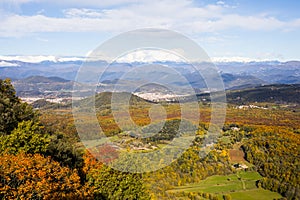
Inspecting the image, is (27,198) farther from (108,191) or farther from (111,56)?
(111,56)

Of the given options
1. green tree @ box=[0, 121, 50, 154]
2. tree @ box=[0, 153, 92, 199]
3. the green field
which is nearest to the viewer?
tree @ box=[0, 153, 92, 199]

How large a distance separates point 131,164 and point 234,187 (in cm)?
4193

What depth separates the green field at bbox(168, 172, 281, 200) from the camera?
184 feet

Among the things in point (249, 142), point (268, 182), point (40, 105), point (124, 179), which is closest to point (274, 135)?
point (249, 142)

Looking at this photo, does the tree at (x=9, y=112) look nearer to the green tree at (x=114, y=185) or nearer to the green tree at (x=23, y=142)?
the green tree at (x=23, y=142)

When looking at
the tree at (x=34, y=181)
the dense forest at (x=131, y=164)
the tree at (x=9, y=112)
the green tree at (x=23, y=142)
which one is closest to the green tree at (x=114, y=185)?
the dense forest at (x=131, y=164)

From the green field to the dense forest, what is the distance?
22 centimetres

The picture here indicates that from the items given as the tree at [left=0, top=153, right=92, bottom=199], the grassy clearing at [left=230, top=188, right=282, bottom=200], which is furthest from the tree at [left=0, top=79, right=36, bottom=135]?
the grassy clearing at [left=230, top=188, right=282, bottom=200]

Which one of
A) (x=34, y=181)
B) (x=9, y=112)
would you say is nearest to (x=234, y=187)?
(x=9, y=112)

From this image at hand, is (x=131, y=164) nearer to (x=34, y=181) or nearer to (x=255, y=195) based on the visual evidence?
(x=34, y=181)

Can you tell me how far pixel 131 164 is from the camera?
23547mm

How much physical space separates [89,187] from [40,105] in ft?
528

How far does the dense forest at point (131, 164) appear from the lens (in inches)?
667

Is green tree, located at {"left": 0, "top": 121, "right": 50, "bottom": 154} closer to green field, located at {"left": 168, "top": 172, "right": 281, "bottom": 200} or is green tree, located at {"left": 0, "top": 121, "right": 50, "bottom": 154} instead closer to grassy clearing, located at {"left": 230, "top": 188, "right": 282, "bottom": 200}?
green field, located at {"left": 168, "top": 172, "right": 281, "bottom": 200}
